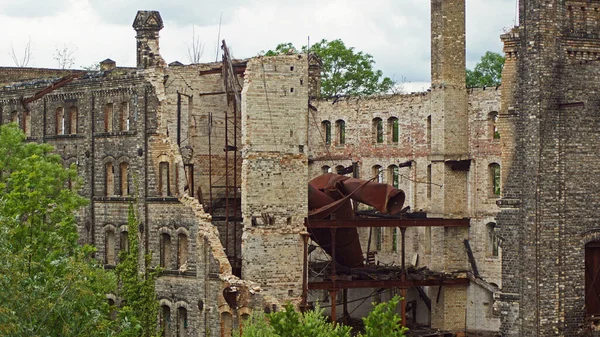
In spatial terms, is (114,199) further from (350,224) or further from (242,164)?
(350,224)

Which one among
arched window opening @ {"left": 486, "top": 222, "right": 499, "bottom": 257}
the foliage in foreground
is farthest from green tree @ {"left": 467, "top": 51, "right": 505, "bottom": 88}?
the foliage in foreground

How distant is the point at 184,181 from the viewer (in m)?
50.8

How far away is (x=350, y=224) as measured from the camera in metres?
49.1

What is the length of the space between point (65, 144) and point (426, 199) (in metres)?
15.0

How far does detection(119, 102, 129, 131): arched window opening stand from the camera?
53094 mm

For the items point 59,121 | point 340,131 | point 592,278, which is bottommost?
point 592,278

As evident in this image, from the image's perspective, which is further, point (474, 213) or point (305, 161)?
point (474, 213)

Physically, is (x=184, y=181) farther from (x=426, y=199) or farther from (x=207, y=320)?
(x=426, y=199)

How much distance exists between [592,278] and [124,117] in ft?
63.7

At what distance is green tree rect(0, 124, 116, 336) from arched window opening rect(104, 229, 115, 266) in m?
2.80

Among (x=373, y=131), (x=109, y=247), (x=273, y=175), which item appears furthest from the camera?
(x=373, y=131)

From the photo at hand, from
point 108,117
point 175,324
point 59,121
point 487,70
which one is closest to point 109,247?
point 108,117

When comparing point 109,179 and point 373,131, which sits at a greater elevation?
point 373,131

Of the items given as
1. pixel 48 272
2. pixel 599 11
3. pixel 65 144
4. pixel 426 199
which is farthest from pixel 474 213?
pixel 48 272
